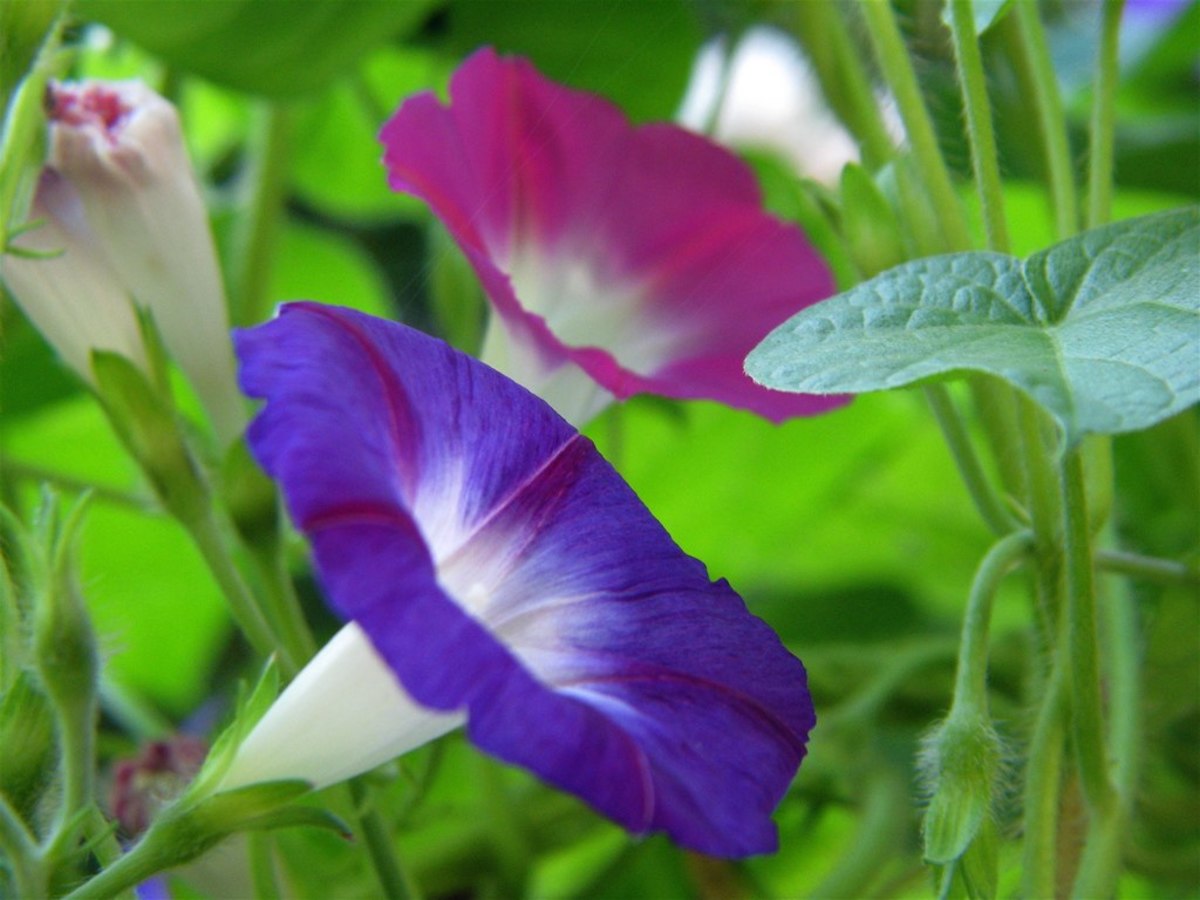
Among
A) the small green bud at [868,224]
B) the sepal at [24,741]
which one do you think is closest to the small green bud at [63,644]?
the sepal at [24,741]

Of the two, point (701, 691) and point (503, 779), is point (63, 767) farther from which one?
point (503, 779)

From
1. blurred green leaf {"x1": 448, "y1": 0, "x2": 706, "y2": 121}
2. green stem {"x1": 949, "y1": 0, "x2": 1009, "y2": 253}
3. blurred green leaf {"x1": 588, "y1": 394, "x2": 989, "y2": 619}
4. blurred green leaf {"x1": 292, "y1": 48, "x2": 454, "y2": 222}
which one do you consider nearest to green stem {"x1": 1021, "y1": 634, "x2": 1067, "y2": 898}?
green stem {"x1": 949, "y1": 0, "x2": 1009, "y2": 253}

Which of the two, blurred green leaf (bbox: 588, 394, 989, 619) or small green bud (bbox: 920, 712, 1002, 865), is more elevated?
small green bud (bbox: 920, 712, 1002, 865)

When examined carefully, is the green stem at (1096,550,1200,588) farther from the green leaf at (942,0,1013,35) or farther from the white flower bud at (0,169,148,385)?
the white flower bud at (0,169,148,385)

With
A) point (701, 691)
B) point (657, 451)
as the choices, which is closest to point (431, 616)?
point (701, 691)

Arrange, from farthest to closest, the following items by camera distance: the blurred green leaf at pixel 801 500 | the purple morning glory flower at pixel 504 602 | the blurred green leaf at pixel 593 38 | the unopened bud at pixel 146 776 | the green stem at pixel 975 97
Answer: the blurred green leaf at pixel 801 500, the blurred green leaf at pixel 593 38, the unopened bud at pixel 146 776, the green stem at pixel 975 97, the purple morning glory flower at pixel 504 602

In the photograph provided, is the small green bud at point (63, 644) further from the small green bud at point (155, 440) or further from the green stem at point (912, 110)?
the green stem at point (912, 110)

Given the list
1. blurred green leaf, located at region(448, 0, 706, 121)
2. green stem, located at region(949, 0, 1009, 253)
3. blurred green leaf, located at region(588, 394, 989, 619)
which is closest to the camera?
green stem, located at region(949, 0, 1009, 253)
